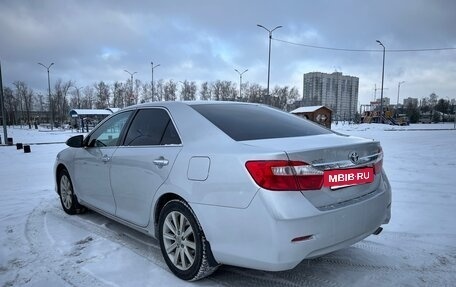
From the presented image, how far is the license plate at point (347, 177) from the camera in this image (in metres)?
2.74

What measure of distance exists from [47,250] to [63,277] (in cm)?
81

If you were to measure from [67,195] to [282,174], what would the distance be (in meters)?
4.13

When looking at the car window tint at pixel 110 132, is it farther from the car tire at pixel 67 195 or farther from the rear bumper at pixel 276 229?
the rear bumper at pixel 276 229

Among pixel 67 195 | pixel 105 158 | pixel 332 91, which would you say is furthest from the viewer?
pixel 332 91

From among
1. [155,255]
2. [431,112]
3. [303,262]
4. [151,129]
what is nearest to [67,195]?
[155,255]

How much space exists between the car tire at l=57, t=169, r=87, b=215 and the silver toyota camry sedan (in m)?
1.39

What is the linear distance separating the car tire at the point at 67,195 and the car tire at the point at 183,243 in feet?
7.90

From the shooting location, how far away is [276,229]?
2.51 m

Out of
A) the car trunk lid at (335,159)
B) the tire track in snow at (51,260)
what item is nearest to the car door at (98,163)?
the tire track in snow at (51,260)

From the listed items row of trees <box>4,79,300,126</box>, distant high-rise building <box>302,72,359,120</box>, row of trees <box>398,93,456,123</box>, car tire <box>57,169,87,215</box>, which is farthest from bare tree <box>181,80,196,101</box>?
car tire <box>57,169,87,215</box>

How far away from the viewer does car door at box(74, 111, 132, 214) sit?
4289 millimetres

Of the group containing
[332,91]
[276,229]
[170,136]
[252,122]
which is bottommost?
[276,229]

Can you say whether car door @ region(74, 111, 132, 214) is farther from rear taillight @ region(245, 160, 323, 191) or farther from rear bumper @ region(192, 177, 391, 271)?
rear taillight @ region(245, 160, 323, 191)

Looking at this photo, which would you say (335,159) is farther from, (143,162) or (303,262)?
(143,162)
